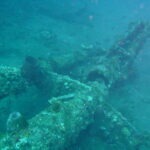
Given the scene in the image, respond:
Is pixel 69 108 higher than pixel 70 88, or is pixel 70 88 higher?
pixel 69 108

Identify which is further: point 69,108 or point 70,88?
point 70,88

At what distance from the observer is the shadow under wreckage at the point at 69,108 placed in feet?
20.9

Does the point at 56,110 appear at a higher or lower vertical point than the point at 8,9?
higher

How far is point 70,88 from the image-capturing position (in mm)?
9734

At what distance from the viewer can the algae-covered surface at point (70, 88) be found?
6934mm

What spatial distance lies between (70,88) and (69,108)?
78.3 inches

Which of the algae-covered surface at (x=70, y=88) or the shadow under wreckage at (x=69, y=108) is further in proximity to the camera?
the algae-covered surface at (x=70, y=88)

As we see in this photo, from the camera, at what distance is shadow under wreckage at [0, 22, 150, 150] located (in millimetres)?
6355

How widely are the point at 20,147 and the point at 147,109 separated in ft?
26.2

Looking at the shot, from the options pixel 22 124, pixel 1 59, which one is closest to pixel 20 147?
pixel 22 124

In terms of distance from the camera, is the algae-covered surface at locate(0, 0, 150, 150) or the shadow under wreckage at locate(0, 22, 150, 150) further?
the algae-covered surface at locate(0, 0, 150, 150)

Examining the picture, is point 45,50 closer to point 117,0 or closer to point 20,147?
point 20,147

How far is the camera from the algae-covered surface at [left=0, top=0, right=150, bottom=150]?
6934mm

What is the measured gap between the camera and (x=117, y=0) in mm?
43969
